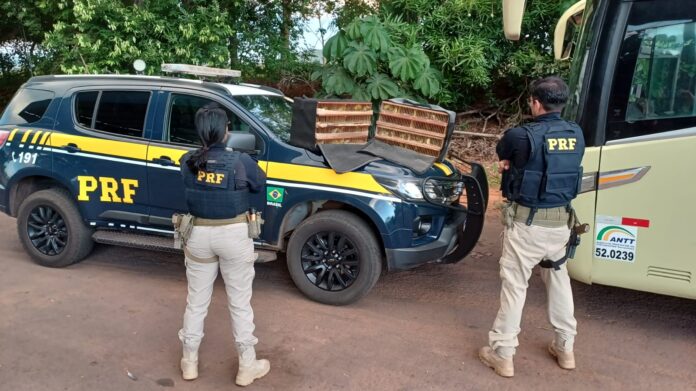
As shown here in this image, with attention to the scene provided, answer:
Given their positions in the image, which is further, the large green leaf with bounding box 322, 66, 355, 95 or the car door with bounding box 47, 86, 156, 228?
the large green leaf with bounding box 322, 66, 355, 95

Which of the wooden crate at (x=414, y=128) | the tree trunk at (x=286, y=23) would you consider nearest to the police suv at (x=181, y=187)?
the wooden crate at (x=414, y=128)

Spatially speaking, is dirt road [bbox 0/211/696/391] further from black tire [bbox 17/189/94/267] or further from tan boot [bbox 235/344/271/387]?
black tire [bbox 17/189/94/267]

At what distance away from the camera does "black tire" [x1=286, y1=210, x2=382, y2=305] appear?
4.47 meters

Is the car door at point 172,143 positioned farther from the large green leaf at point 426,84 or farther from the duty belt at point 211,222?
the large green leaf at point 426,84

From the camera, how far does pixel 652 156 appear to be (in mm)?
3832

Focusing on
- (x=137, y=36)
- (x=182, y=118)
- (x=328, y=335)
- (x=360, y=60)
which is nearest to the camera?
(x=328, y=335)

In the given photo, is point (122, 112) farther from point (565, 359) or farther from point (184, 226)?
point (565, 359)

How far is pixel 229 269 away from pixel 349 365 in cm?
106

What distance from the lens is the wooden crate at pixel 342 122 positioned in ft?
15.3

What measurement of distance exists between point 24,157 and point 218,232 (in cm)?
311

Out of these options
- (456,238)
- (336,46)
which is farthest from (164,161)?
(336,46)

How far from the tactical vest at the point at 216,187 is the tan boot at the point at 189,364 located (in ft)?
2.93

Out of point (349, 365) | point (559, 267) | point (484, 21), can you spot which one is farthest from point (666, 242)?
point (484, 21)

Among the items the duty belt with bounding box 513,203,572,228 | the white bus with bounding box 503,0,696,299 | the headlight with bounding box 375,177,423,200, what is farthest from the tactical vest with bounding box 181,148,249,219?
the white bus with bounding box 503,0,696,299
